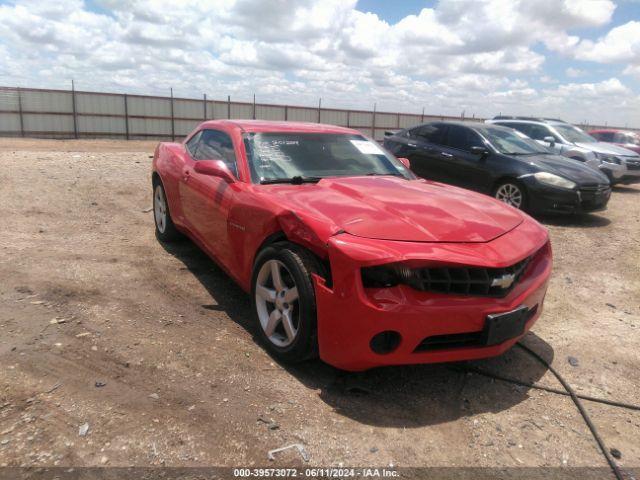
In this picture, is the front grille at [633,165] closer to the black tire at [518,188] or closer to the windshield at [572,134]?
the windshield at [572,134]

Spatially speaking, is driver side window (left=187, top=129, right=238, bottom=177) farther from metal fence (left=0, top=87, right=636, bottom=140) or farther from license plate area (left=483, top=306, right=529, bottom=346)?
metal fence (left=0, top=87, right=636, bottom=140)

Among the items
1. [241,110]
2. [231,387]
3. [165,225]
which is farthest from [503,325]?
[241,110]

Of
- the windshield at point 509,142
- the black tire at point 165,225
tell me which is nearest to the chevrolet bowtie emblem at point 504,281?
the black tire at point 165,225

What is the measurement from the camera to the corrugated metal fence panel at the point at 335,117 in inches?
1046

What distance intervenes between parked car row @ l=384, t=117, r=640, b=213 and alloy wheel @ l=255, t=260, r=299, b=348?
535cm

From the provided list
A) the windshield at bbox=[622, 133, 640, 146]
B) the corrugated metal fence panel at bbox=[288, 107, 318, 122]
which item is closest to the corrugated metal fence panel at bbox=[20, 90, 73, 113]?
the corrugated metal fence panel at bbox=[288, 107, 318, 122]

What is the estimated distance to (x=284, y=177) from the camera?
367 cm

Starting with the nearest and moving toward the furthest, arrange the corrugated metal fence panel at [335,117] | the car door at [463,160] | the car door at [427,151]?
the car door at [463,160], the car door at [427,151], the corrugated metal fence panel at [335,117]

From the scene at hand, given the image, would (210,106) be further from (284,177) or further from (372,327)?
(372,327)

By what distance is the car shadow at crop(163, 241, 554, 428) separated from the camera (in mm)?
2639

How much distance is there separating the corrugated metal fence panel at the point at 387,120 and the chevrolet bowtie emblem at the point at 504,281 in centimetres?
2610

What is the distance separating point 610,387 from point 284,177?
2.58 meters

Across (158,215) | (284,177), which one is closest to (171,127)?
(158,215)

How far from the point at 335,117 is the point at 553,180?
20.7 metres
